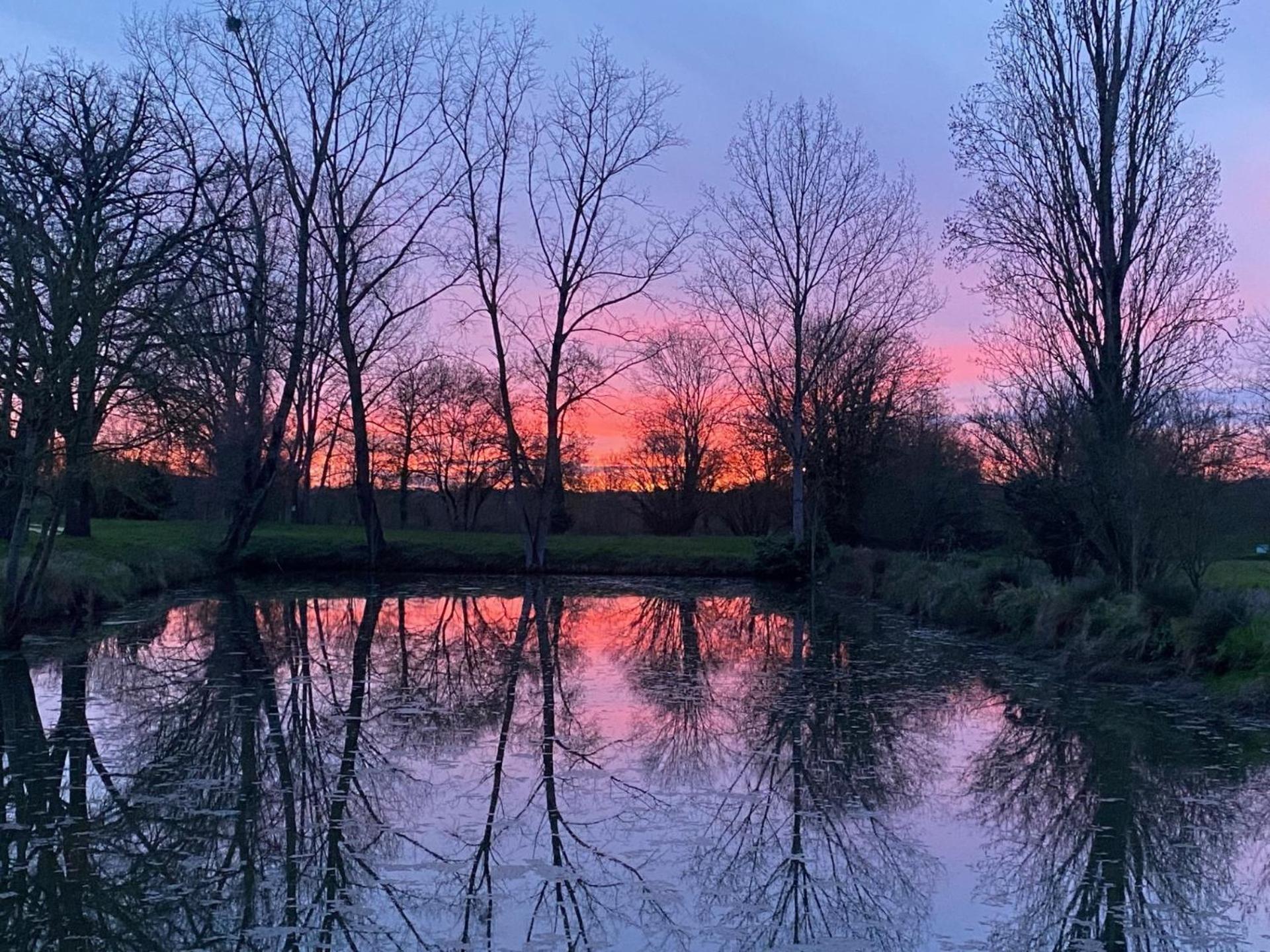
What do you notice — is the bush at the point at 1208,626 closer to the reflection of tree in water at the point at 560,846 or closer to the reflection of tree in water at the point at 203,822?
the reflection of tree in water at the point at 560,846

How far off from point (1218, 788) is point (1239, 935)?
2784 millimetres

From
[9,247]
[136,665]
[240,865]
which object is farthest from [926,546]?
[240,865]

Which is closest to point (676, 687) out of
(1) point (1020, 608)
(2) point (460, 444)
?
(1) point (1020, 608)

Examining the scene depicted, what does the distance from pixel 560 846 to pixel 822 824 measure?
169cm

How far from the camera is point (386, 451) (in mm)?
42750

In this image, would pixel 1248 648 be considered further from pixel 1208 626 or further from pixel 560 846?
pixel 560 846

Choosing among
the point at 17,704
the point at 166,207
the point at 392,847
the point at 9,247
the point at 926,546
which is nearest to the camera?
the point at 392,847

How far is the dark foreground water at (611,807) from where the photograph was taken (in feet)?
17.4

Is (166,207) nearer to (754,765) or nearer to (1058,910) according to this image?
(754,765)

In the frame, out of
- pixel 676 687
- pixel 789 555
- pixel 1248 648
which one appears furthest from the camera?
pixel 789 555

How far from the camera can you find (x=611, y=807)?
7250mm

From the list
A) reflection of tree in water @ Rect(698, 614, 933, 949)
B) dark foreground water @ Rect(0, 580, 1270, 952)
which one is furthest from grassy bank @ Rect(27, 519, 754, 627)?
reflection of tree in water @ Rect(698, 614, 933, 949)

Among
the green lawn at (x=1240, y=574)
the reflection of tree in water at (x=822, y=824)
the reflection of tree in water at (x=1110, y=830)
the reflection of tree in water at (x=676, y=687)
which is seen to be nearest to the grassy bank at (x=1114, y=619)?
the green lawn at (x=1240, y=574)

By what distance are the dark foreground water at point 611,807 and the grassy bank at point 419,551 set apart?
46.7 feet
